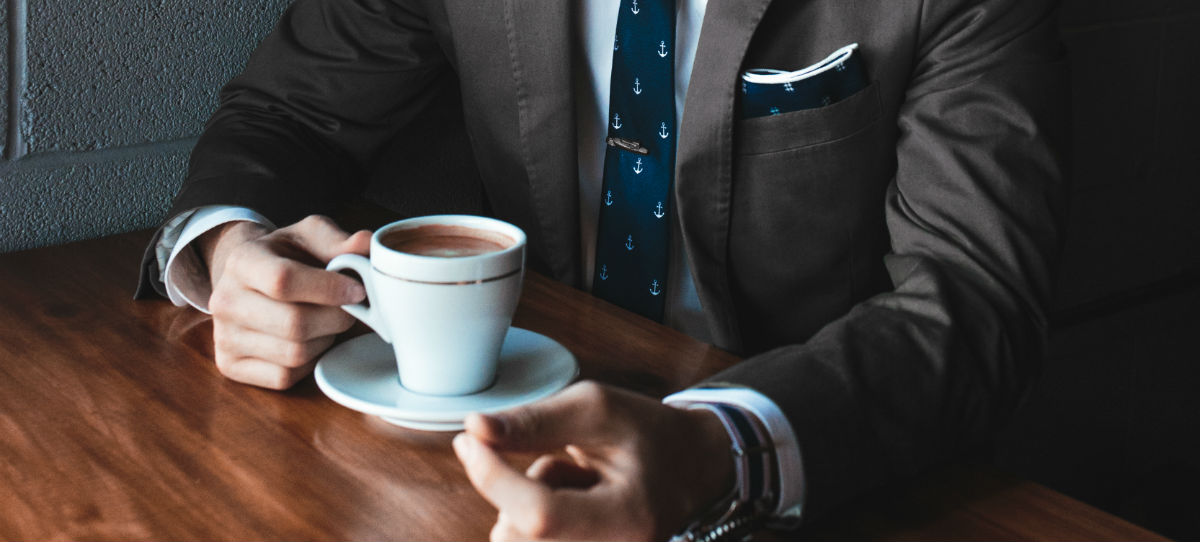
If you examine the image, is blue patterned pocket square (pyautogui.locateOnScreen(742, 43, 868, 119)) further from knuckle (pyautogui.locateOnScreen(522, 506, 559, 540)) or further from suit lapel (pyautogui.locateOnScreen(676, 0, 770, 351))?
knuckle (pyautogui.locateOnScreen(522, 506, 559, 540))

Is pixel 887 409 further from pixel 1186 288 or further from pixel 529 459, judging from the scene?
pixel 1186 288

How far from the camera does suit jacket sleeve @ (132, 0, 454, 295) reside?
50.0 inches

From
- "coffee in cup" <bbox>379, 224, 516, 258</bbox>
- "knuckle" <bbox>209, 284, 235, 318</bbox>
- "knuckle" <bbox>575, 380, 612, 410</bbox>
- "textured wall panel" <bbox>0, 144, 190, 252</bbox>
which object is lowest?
"textured wall panel" <bbox>0, 144, 190, 252</bbox>

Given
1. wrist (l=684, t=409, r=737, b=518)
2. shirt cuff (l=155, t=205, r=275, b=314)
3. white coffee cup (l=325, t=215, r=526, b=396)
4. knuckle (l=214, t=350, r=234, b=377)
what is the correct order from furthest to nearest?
shirt cuff (l=155, t=205, r=275, b=314) → knuckle (l=214, t=350, r=234, b=377) → white coffee cup (l=325, t=215, r=526, b=396) → wrist (l=684, t=409, r=737, b=518)

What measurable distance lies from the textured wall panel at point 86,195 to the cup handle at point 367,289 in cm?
57

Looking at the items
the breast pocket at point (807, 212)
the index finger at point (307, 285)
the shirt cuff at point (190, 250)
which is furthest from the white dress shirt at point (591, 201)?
the index finger at point (307, 285)

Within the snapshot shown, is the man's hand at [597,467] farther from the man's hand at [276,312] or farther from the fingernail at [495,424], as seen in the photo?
the man's hand at [276,312]

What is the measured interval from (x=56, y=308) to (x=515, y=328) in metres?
0.45

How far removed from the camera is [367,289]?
860 mm

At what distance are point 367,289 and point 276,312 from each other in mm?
86

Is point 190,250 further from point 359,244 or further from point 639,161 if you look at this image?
point 639,161

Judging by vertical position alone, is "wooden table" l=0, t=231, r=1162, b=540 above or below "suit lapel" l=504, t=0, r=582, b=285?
below

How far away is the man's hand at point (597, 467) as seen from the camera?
57 cm

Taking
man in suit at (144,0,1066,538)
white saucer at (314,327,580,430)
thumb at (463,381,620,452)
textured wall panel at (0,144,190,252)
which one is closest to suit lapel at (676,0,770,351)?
man in suit at (144,0,1066,538)
